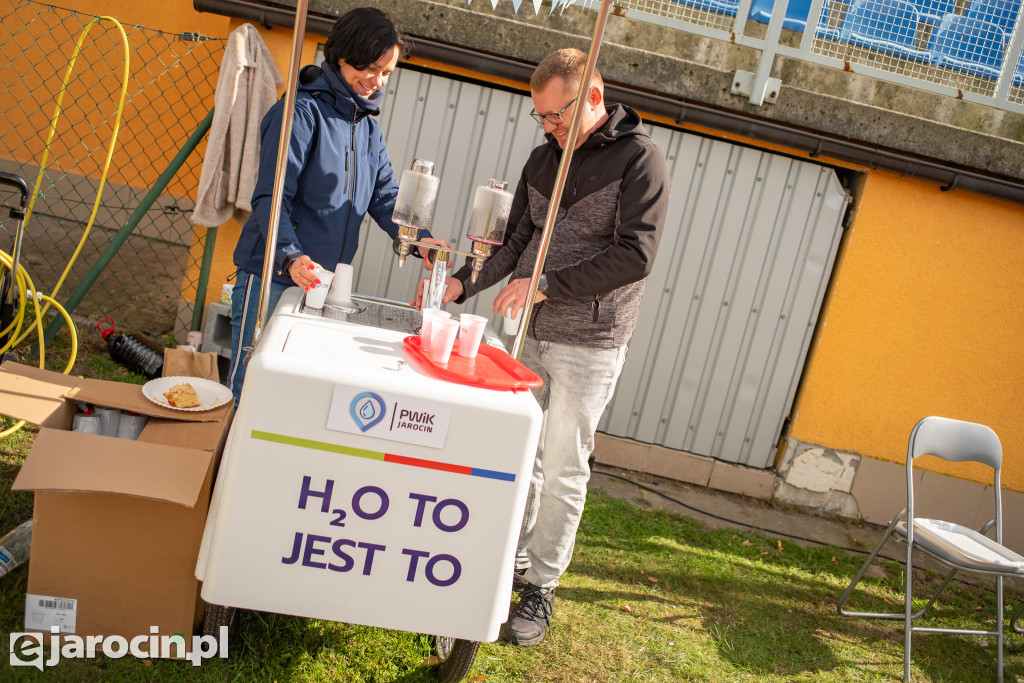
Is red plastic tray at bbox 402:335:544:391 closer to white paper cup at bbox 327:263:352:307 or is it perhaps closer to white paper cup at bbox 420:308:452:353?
white paper cup at bbox 420:308:452:353

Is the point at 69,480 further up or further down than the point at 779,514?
further up

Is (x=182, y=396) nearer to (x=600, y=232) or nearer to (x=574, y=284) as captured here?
(x=574, y=284)

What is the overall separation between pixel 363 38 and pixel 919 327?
3.74 metres

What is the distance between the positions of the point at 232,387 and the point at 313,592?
119 cm

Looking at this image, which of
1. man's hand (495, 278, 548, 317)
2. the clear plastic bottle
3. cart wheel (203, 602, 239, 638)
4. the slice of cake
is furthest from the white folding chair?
the clear plastic bottle

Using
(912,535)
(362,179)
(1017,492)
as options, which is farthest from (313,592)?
(1017,492)

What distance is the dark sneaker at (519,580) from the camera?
285cm

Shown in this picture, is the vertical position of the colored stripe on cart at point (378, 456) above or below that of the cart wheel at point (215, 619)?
above

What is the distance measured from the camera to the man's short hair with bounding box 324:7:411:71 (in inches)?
100

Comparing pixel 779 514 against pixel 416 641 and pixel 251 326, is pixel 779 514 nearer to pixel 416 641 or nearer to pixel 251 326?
pixel 416 641

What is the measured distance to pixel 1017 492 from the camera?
16.0 feet

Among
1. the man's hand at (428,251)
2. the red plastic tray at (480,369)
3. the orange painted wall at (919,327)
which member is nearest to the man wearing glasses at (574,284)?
the man's hand at (428,251)

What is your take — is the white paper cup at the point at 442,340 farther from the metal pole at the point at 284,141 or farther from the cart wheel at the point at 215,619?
the cart wheel at the point at 215,619

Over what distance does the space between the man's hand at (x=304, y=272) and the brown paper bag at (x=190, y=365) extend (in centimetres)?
110
